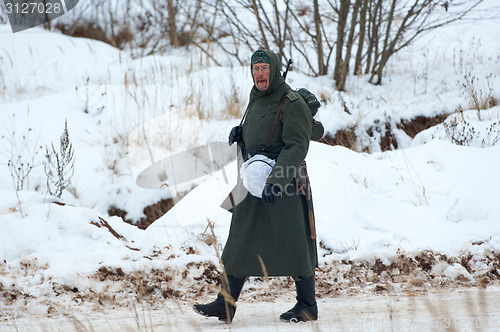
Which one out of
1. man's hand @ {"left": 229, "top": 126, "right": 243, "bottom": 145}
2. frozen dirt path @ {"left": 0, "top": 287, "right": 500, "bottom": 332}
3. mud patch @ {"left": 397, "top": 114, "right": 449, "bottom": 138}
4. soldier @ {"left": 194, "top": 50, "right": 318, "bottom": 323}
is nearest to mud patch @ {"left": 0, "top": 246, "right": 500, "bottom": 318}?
frozen dirt path @ {"left": 0, "top": 287, "right": 500, "bottom": 332}

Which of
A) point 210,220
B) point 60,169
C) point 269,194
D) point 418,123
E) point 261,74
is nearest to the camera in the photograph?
point 269,194

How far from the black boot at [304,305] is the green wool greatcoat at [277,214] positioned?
73 millimetres

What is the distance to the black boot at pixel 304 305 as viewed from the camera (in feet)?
8.66

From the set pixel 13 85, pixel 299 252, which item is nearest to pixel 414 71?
pixel 13 85

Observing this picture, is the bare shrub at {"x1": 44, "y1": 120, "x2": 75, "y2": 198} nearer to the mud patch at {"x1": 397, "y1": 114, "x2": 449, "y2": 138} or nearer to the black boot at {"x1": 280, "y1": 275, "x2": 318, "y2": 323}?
the black boot at {"x1": 280, "y1": 275, "x2": 318, "y2": 323}

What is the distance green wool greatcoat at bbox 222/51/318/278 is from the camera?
254 cm

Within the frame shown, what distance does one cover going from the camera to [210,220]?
4.18m

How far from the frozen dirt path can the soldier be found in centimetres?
14

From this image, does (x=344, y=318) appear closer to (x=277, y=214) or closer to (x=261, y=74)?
(x=277, y=214)

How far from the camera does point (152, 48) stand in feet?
34.9

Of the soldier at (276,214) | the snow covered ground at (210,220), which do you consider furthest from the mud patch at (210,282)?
the soldier at (276,214)

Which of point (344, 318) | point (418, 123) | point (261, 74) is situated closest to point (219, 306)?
point (344, 318)

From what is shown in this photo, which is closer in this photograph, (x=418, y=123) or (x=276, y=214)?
(x=276, y=214)

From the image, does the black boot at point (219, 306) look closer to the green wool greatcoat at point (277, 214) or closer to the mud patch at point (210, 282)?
the green wool greatcoat at point (277, 214)
